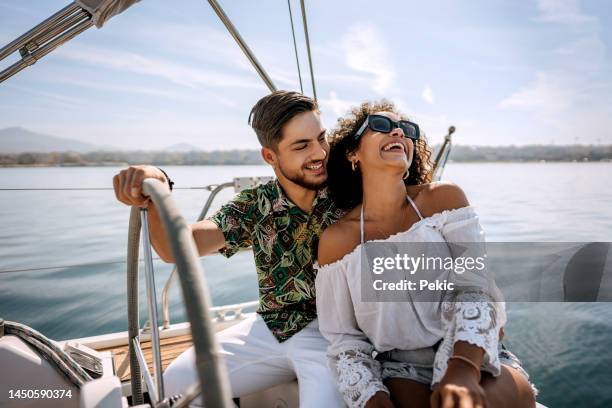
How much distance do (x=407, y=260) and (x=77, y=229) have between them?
10.5 m

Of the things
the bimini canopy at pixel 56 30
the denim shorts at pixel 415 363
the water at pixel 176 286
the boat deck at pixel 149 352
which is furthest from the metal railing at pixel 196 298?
the water at pixel 176 286

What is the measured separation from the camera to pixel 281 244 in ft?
5.59

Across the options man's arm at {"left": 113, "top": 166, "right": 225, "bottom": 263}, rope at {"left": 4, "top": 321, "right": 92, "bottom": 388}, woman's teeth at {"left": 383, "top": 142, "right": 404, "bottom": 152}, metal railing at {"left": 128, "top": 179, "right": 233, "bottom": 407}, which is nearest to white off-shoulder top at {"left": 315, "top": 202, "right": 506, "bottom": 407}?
woman's teeth at {"left": 383, "top": 142, "right": 404, "bottom": 152}

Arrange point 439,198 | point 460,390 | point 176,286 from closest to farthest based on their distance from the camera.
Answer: point 460,390
point 439,198
point 176,286

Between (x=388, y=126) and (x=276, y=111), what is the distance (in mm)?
446


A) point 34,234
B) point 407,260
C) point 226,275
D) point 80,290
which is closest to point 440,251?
point 407,260

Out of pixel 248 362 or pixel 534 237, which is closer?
pixel 248 362

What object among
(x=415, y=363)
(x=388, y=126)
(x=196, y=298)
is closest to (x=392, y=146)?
(x=388, y=126)

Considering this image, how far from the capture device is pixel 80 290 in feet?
21.8

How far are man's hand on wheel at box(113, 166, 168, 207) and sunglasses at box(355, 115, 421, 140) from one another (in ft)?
2.38

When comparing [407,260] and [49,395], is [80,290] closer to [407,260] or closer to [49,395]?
[49,395]

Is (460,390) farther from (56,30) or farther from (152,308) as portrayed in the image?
(56,30)

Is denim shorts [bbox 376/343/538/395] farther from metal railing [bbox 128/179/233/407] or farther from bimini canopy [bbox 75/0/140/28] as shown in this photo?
bimini canopy [bbox 75/0/140/28]

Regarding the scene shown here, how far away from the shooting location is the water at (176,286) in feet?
13.7
